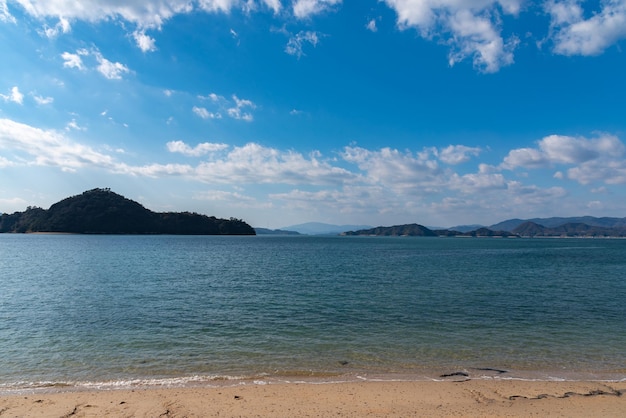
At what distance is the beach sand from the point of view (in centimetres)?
1191

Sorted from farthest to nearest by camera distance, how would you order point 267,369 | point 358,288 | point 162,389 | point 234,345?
1. point 358,288
2. point 234,345
3. point 267,369
4. point 162,389

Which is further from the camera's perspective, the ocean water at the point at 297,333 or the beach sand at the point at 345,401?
the ocean water at the point at 297,333

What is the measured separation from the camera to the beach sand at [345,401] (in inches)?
469

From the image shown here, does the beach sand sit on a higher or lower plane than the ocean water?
higher

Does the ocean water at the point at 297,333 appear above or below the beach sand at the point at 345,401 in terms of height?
below

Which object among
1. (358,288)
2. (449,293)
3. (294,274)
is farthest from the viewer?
(294,274)

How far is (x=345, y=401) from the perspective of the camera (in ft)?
42.1

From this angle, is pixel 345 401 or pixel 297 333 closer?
pixel 345 401

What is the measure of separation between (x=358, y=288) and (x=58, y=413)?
32921mm

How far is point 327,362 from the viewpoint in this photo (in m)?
17.3

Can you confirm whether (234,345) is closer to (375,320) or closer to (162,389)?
(162,389)

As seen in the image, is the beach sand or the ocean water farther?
the ocean water

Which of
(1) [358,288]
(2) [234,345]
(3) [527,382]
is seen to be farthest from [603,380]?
(1) [358,288]

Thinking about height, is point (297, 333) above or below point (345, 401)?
below
